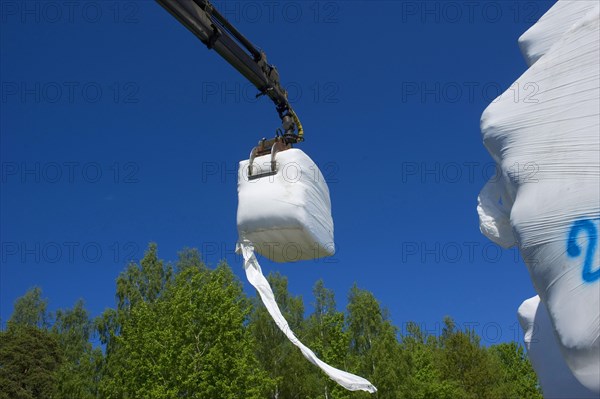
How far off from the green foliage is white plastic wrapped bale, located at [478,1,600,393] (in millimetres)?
13165

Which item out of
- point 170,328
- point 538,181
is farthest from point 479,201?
point 170,328

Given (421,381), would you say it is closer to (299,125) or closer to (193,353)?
(193,353)

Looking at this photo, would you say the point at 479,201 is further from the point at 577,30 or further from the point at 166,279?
the point at 166,279

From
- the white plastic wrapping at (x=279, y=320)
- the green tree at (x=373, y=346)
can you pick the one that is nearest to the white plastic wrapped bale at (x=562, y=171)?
the white plastic wrapping at (x=279, y=320)

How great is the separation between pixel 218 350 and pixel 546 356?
12.4 meters

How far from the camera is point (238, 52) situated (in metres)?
7.02

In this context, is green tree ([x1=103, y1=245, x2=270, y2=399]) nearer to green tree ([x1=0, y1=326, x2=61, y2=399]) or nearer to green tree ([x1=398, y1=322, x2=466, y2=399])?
green tree ([x1=398, y1=322, x2=466, y2=399])

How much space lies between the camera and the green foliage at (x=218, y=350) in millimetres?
17031

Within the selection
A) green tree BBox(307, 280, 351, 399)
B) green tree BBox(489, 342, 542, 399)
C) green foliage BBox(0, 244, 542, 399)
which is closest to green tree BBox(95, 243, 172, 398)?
green foliage BBox(0, 244, 542, 399)

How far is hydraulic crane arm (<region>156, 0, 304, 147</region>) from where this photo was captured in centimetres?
625

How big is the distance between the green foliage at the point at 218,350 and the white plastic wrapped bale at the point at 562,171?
43.2 feet

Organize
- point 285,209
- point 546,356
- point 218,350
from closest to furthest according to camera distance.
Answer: point 285,209
point 546,356
point 218,350

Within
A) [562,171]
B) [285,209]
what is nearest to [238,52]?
[285,209]

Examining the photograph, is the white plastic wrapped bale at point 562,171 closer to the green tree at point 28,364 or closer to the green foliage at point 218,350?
the green foliage at point 218,350
